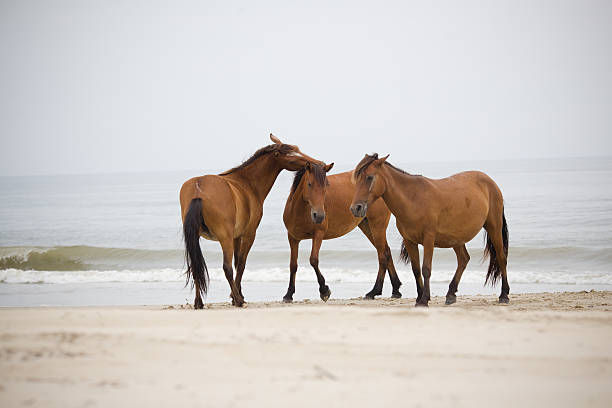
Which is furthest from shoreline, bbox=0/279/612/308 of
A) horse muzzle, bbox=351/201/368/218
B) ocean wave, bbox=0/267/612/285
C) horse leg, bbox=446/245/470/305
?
horse muzzle, bbox=351/201/368/218

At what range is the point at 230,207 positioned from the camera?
22.5 ft

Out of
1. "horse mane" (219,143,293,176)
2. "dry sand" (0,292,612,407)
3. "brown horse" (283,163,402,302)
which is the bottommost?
"dry sand" (0,292,612,407)

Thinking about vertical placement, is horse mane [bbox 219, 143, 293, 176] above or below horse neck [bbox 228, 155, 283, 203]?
above

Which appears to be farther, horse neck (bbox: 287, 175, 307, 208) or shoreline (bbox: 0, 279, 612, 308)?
shoreline (bbox: 0, 279, 612, 308)

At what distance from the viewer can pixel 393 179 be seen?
6.96m

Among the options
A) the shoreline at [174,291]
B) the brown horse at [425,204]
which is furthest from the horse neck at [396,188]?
the shoreline at [174,291]

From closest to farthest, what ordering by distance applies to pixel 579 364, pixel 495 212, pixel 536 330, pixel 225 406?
pixel 225 406, pixel 579 364, pixel 536 330, pixel 495 212

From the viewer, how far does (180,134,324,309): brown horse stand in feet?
21.7

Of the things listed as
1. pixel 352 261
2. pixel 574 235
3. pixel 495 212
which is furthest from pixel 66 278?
pixel 574 235

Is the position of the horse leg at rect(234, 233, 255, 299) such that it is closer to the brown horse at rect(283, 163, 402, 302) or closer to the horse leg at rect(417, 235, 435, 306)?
the brown horse at rect(283, 163, 402, 302)

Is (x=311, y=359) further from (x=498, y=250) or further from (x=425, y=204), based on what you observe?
(x=498, y=250)

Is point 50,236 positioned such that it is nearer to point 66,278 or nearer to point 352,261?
point 66,278

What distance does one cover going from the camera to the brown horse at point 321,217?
743 centimetres

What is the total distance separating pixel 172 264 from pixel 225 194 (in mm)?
10247
